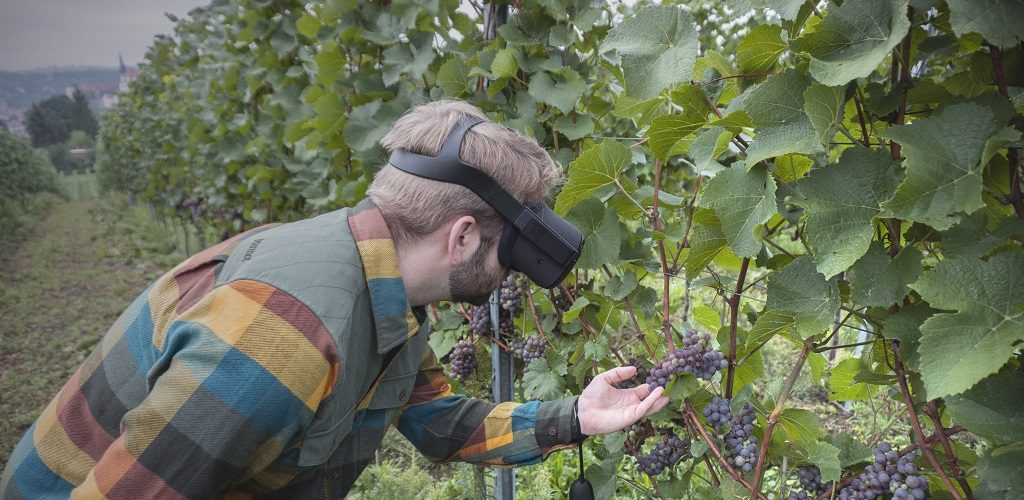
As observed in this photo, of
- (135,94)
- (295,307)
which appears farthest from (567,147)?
(135,94)

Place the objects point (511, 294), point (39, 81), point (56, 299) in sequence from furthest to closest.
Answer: point (39, 81) → point (56, 299) → point (511, 294)

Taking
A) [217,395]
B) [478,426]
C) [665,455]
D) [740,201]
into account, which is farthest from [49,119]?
[740,201]

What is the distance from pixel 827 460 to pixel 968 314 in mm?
463

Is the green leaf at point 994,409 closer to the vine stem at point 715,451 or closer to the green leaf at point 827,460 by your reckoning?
the green leaf at point 827,460

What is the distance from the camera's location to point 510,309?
2.32 meters

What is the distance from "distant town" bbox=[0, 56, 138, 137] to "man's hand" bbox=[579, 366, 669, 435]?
10133 mm

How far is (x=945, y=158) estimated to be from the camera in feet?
2.88

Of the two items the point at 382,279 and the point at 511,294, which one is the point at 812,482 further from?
the point at 511,294

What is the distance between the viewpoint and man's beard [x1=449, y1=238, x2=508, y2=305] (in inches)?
61.6

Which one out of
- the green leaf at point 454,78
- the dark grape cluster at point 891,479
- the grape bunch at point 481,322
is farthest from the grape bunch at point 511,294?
the dark grape cluster at point 891,479

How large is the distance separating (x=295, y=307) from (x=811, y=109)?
0.95 m

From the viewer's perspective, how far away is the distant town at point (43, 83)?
9.66 meters

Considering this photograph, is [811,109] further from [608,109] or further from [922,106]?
[608,109]

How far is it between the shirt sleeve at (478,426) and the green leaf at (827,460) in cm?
71
